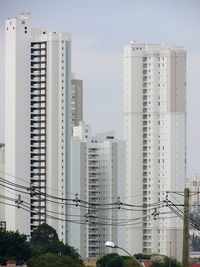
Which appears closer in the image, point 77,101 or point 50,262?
point 50,262

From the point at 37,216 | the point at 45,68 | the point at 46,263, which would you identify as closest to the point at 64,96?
the point at 45,68

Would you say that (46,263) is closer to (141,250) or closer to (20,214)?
(20,214)

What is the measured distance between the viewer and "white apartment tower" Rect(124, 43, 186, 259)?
128m

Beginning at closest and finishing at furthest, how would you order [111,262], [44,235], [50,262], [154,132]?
1. [50,262]
2. [111,262]
3. [44,235]
4. [154,132]

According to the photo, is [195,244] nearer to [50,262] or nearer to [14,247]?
[14,247]

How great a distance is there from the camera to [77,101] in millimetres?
133500

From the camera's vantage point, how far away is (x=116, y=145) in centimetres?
12288

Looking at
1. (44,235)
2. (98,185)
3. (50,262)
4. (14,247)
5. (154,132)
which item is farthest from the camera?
(154,132)

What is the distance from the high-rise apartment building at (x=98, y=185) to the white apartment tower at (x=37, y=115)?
9.84 ft

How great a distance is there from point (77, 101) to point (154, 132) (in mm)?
8479

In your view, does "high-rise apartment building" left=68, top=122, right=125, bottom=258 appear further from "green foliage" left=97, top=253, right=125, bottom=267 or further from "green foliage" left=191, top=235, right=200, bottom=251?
"green foliage" left=191, top=235, right=200, bottom=251

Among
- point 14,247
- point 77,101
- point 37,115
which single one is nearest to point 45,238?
point 37,115

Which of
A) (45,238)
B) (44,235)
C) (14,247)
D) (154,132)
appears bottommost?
(14,247)

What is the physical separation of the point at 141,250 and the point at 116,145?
10.8 metres
